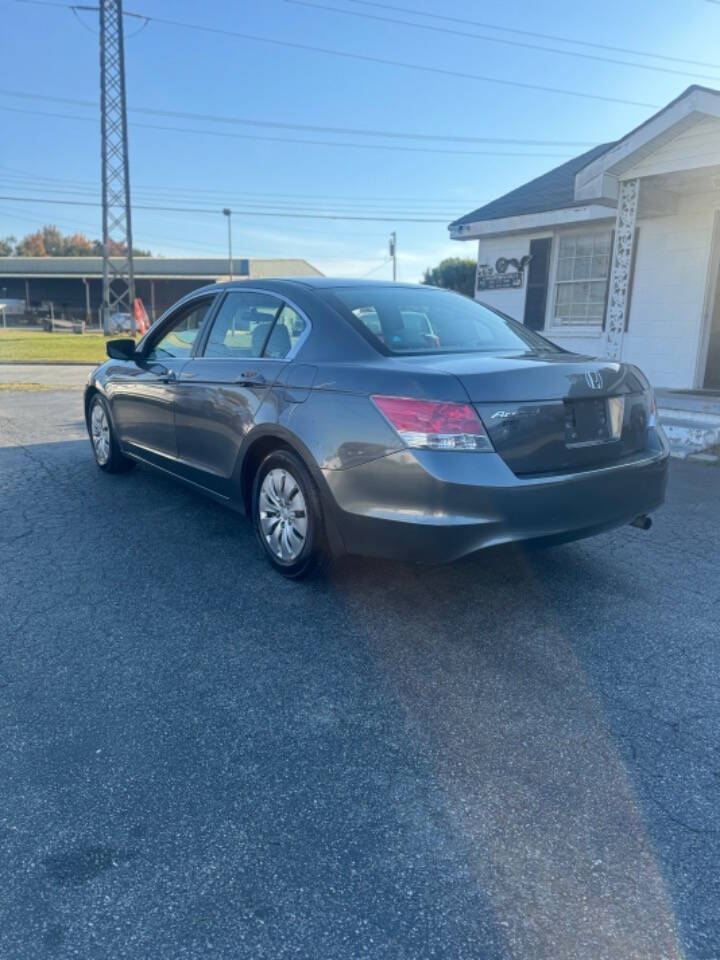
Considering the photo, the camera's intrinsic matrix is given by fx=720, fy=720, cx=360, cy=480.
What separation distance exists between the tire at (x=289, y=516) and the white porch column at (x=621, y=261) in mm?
5802

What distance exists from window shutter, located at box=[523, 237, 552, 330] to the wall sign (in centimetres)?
18

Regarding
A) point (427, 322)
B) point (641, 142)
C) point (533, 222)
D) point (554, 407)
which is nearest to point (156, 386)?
point (427, 322)

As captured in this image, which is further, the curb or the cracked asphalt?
the curb

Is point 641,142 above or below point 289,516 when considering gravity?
above

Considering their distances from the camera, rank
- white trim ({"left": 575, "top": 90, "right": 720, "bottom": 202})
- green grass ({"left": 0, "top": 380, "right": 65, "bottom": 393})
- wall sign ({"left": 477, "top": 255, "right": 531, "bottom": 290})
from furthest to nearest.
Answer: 1. green grass ({"left": 0, "top": 380, "right": 65, "bottom": 393})
2. wall sign ({"left": 477, "top": 255, "right": 531, "bottom": 290})
3. white trim ({"left": 575, "top": 90, "right": 720, "bottom": 202})

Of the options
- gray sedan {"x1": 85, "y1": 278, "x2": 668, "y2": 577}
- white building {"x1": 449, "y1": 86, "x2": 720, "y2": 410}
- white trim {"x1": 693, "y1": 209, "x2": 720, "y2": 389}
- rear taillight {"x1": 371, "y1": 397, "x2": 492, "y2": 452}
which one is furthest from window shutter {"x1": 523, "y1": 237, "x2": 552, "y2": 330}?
rear taillight {"x1": 371, "y1": 397, "x2": 492, "y2": 452}

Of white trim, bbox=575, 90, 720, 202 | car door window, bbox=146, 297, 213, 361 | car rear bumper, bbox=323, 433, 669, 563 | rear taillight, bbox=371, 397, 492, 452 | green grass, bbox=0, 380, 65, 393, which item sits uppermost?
white trim, bbox=575, 90, 720, 202

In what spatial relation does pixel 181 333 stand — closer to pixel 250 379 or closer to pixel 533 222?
pixel 250 379

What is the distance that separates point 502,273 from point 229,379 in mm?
9270

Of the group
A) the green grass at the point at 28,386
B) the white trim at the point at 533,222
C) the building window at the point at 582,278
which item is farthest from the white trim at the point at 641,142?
the green grass at the point at 28,386

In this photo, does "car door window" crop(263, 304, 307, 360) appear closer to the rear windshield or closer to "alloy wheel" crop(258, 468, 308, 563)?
the rear windshield

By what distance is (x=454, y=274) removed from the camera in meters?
47.5

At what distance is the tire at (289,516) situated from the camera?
3684 millimetres

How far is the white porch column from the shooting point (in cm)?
875
